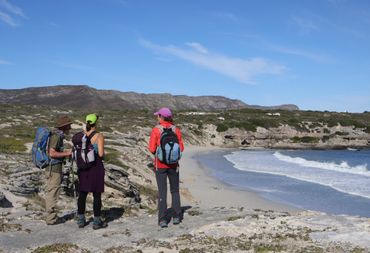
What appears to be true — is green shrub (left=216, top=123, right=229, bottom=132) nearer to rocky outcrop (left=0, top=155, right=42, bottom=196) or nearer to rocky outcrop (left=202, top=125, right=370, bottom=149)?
rocky outcrop (left=202, top=125, right=370, bottom=149)

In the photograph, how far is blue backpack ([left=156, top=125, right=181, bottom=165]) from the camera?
9.19 m

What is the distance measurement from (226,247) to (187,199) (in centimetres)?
1091

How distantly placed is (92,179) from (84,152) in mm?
577

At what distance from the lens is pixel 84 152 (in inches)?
364

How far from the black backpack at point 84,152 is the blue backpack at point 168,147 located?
1.32 m

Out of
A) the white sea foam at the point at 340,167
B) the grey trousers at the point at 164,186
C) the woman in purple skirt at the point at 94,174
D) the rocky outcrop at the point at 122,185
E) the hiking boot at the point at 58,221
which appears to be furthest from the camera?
the white sea foam at the point at 340,167

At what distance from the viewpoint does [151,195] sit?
1788 cm

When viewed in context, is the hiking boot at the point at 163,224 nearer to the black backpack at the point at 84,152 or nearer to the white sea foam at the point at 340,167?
the black backpack at the point at 84,152

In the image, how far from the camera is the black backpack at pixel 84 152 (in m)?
9.26

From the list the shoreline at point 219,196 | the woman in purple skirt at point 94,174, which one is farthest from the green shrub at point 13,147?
the woman in purple skirt at point 94,174

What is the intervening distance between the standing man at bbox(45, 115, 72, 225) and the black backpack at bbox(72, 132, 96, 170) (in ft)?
1.44

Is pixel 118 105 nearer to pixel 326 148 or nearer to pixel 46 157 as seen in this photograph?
pixel 326 148

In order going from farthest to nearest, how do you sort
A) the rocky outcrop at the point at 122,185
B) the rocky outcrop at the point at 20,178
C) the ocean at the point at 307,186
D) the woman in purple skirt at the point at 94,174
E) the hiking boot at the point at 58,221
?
the ocean at the point at 307,186, the rocky outcrop at the point at 122,185, the rocky outcrop at the point at 20,178, the hiking boot at the point at 58,221, the woman in purple skirt at the point at 94,174

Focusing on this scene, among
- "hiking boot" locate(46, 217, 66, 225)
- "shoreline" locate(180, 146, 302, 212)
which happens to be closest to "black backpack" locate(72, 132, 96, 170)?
"hiking boot" locate(46, 217, 66, 225)
